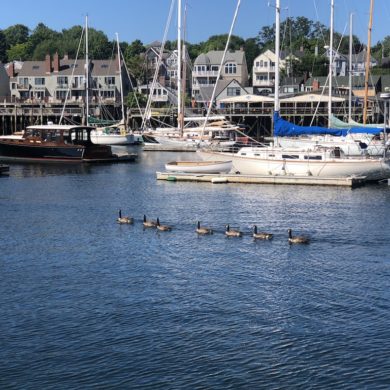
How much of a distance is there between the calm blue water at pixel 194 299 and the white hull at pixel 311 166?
8695 millimetres

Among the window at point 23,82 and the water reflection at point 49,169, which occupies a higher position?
the window at point 23,82

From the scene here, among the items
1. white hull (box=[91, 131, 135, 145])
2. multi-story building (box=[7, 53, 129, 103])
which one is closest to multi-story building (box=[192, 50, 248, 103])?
multi-story building (box=[7, 53, 129, 103])

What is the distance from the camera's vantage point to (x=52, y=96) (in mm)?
152250

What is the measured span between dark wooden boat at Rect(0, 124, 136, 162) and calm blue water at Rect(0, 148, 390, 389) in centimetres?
2893

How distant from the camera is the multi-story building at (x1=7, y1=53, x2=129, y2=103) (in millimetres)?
149750

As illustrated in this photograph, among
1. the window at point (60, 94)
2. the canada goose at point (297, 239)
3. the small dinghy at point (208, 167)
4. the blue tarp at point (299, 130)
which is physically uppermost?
the window at point (60, 94)

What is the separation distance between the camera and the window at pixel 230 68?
163 metres

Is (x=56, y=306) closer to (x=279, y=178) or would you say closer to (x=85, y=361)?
(x=85, y=361)

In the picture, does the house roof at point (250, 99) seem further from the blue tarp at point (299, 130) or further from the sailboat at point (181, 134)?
the blue tarp at point (299, 130)

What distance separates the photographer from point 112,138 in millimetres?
109875

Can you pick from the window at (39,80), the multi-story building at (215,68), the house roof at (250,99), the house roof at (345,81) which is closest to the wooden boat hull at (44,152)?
the house roof at (250,99)

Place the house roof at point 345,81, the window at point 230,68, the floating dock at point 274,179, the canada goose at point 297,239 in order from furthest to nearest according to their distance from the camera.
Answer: the window at point 230,68 < the house roof at point 345,81 < the floating dock at point 274,179 < the canada goose at point 297,239

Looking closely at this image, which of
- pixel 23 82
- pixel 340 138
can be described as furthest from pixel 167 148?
pixel 23 82

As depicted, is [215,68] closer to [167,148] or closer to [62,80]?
[62,80]
